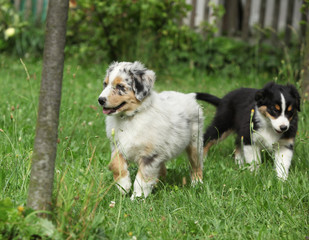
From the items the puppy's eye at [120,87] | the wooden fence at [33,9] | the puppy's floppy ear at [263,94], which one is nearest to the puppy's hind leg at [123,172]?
the puppy's eye at [120,87]

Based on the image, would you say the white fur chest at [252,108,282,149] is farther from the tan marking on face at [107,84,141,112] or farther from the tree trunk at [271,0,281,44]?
the tree trunk at [271,0,281,44]

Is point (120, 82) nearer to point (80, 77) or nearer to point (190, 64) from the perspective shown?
point (80, 77)

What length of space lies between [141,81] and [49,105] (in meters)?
1.45

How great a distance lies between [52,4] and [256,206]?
188 cm

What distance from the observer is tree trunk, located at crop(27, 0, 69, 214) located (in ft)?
7.62

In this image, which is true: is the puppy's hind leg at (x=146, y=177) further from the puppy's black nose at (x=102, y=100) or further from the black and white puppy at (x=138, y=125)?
the puppy's black nose at (x=102, y=100)

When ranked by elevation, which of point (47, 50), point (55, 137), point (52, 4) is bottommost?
point (55, 137)

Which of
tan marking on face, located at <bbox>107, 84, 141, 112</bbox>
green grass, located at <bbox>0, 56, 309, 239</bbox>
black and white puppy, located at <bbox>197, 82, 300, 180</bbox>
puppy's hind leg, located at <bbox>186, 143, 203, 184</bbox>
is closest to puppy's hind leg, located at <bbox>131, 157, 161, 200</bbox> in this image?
green grass, located at <bbox>0, 56, 309, 239</bbox>

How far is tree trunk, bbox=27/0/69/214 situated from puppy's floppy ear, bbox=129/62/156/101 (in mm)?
1365

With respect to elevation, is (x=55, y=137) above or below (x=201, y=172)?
above

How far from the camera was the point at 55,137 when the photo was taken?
240cm

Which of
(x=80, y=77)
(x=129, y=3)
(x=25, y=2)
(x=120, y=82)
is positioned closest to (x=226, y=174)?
(x=120, y=82)

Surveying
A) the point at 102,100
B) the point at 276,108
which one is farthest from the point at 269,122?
the point at 102,100

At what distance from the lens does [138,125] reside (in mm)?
3715
